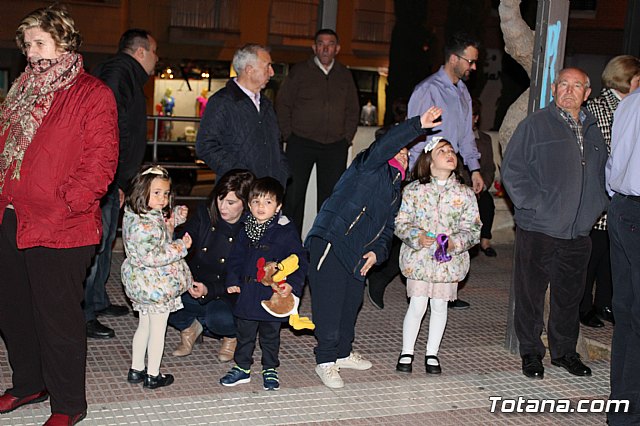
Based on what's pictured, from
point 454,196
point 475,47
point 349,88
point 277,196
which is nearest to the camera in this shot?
point 277,196

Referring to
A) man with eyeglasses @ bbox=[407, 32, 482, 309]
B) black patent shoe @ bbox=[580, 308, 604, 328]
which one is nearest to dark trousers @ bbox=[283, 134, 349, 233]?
man with eyeglasses @ bbox=[407, 32, 482, 309]

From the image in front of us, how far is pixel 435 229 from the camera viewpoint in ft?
20.8

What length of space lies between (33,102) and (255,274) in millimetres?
1793

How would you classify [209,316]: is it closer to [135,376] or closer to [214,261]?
[214,261]

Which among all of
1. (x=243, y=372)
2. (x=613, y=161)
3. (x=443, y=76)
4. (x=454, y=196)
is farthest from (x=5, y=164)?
(x=443, y=76)

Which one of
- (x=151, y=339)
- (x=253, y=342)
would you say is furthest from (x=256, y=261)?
(x=151, y=339)

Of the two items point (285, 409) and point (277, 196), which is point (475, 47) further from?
point (285, 409)

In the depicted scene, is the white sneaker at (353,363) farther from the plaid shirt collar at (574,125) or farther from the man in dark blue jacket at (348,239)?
the plaid shirt collar at (574,125)

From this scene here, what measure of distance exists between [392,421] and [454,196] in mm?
1641

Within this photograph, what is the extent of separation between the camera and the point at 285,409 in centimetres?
559

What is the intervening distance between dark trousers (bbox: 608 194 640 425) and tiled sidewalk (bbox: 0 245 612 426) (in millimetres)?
308

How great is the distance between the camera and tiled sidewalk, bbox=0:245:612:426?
214 inches

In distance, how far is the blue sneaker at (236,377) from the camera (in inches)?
233

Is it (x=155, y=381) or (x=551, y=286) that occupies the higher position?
(x=551, y=286)
